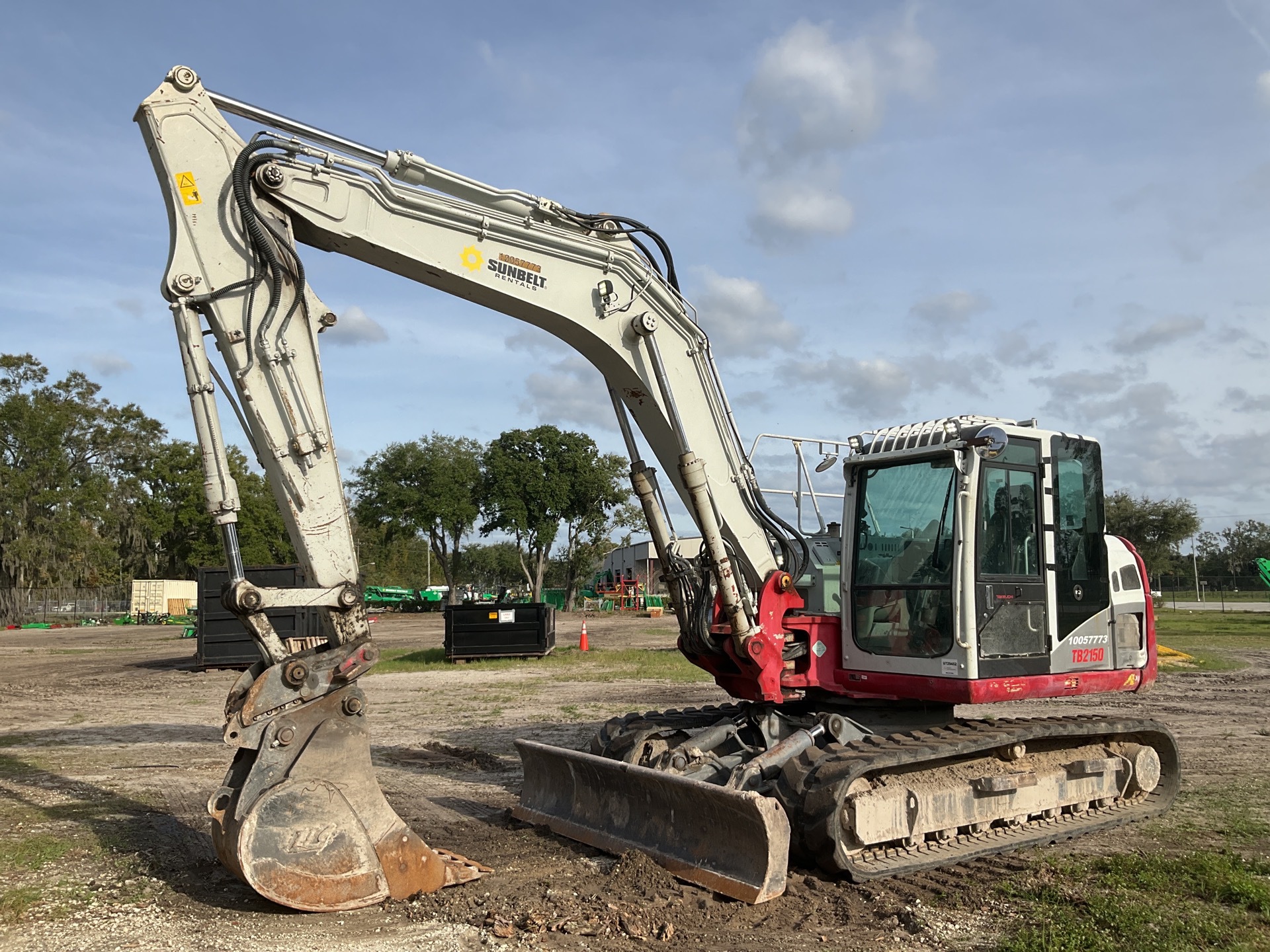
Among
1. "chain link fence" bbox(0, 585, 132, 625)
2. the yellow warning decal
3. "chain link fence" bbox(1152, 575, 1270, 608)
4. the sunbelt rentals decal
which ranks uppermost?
the yellow warning decal

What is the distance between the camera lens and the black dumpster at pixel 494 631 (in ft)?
76.0

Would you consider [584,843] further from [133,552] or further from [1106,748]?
[133,552]

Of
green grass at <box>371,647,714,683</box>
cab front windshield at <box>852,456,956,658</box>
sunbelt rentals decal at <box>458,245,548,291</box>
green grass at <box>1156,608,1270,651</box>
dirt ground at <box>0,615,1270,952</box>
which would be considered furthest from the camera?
green grass at <box>1156,608,1270,651</box>

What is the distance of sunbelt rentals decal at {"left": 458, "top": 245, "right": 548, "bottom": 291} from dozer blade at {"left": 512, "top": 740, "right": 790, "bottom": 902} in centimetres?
337

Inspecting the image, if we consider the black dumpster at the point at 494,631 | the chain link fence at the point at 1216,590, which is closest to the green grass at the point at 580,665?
the black dumpster at the point at 494,631

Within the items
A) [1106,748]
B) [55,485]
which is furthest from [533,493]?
[1106,748]

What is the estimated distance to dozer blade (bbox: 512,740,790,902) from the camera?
6031 mm

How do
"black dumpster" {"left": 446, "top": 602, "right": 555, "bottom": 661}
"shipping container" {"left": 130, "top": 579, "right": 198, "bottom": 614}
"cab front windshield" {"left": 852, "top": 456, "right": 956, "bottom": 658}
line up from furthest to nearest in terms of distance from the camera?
"shipping container" {"left": 130, "top": 579, "right": 198, "bottom": 614} → "black dumpster" {"left": 446, "top": 602, "right": 555, "bottom": 661} → "cab front windshield" {"left": 852, "top": 456, "right": 956, "bottom": 658}

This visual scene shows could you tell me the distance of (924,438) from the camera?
768cm

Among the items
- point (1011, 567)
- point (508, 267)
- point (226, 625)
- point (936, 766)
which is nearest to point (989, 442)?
point (1011, 567)

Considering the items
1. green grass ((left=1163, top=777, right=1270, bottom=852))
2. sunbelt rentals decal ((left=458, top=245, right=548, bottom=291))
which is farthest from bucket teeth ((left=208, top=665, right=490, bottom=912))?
green grass ((left=1163, top=777, right=1270, bottom=852))

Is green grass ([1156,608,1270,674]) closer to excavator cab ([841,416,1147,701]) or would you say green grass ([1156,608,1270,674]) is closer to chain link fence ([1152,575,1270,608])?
excavator cab ([841,416,1147,701])

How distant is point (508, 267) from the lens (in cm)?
712

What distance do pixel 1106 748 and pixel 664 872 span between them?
13.3 feet
